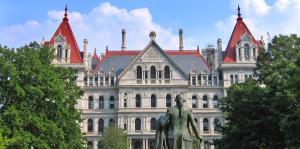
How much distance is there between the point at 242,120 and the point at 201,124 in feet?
92.5

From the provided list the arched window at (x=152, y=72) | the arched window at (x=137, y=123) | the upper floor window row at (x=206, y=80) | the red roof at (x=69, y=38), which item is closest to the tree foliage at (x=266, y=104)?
the arched window at (x=137, y=123)

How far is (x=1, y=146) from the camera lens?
25859 mm

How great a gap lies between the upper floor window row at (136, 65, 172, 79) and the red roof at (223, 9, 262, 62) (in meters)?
8.01

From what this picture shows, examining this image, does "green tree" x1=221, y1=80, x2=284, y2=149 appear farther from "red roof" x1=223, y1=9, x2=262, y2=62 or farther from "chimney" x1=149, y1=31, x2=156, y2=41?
"chimney" x1=149, y1=31, x2=156, y2=41

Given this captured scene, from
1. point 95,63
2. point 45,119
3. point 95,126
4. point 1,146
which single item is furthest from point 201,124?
point 1,146

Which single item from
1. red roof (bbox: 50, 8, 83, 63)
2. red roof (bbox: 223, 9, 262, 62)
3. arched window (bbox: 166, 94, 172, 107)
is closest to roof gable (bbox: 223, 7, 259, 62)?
red roof (bbox: 223, 9, 262, 62)

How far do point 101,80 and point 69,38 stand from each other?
815cm

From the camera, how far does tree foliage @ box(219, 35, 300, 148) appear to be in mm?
29797

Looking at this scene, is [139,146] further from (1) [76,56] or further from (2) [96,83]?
(1) [76,56]

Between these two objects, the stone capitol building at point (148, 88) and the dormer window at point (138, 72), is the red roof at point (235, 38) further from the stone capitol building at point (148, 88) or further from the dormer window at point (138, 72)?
the dormer window at point (138, 72)

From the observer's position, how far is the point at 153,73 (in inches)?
2399

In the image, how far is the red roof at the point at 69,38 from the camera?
62869 mm

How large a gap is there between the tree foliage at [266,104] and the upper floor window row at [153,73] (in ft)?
86.4

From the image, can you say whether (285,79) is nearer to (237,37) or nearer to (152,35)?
(152,35)
